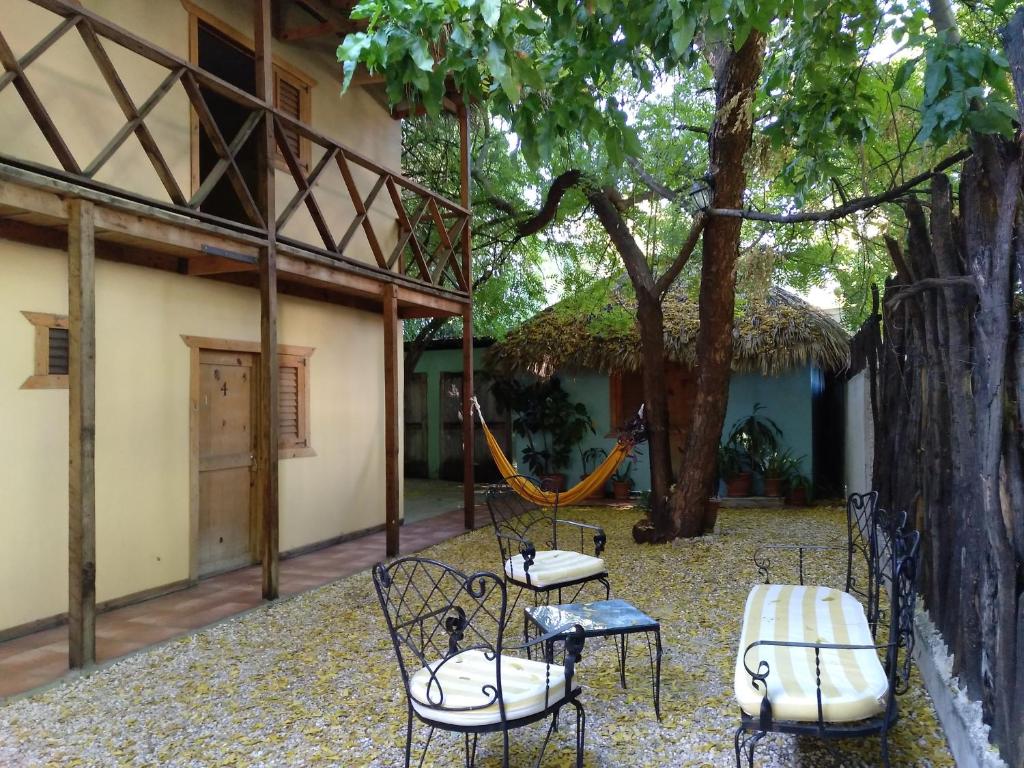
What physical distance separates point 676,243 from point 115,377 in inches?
205

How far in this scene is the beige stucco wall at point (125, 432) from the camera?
3980 millimetres

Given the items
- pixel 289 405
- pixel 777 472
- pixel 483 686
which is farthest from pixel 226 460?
pixel 777 472

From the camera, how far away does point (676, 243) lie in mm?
7496

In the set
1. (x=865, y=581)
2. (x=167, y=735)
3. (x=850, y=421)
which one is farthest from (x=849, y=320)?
(x=167, y=735)

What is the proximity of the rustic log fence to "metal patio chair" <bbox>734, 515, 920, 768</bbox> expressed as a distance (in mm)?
225

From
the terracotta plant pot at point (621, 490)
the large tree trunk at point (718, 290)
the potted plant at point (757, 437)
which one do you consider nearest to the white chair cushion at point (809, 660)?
the large tree trunk at point (718, 290)

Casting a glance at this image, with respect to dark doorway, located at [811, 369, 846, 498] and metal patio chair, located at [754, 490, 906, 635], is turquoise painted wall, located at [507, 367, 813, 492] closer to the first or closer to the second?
dark doorway, located at [811, 369, 846, 498]

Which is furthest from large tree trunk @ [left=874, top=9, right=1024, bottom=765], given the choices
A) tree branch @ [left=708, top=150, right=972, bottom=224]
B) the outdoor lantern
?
the outdoor lantern

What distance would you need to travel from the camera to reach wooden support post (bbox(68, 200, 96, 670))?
3.42 meters

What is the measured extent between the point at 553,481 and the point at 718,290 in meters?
4.03

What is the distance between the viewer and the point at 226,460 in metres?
5.50

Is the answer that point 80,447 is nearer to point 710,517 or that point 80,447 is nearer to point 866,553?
point 866,553

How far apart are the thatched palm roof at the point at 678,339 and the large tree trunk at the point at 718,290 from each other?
2251 mm

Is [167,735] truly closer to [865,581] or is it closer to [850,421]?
[865,581]
